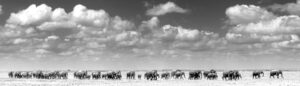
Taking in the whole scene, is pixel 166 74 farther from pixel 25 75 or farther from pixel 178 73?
pixel 25 75

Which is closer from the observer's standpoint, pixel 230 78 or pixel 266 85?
pixel 266 85

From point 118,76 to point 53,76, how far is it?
14.0 meters

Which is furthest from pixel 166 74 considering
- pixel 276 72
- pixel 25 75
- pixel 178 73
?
pixel 25 75

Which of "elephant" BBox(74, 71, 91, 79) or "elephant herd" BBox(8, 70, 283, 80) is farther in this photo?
"elephant" BBox(74, 71, 91, 79)

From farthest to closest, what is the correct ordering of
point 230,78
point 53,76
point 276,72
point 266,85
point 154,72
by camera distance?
point 53,76
point 276,72
point 154,72
point 230,78
point 266,85

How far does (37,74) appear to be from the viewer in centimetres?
7344

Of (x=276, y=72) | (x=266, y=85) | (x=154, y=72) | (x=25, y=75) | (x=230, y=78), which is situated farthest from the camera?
(x=25, y=75)

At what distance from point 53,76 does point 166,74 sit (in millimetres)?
19838

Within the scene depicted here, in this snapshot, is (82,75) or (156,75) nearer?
(156,75)

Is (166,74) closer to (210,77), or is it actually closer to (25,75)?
(210,77)

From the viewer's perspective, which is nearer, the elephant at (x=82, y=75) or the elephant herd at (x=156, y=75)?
the elephant herd at (x=156, y=75)

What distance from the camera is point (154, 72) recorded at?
5722cm

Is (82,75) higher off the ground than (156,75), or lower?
higher

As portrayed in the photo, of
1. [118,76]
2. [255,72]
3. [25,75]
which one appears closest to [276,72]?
[255,72]
